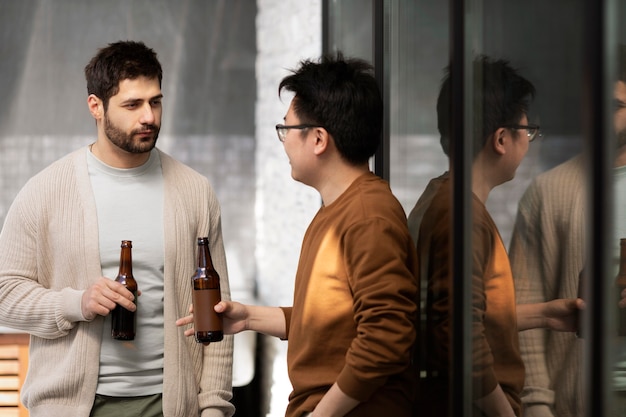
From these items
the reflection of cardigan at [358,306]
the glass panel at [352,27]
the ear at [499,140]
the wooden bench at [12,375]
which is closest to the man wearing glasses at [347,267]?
the reflection of cardigan at [358,306]

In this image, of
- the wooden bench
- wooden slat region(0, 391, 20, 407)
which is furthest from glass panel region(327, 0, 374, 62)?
wooden slat region(0, 391, 20, 407)

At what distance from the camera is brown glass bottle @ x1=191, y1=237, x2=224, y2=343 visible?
7.27ft

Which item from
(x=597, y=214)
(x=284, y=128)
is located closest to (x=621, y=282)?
(x=597, y=214)

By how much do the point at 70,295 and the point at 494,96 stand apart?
121 centimetres

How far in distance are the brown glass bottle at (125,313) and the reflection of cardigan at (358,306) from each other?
0.52m

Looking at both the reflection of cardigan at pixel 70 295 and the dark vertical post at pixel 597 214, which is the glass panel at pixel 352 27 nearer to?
the reflection of cardigan at pixel 70 295

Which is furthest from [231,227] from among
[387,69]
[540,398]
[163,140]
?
[540,398]

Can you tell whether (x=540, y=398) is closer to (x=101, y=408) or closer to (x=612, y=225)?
(x=612, y=225)

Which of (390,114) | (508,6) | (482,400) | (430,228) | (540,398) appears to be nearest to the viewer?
(540,398)

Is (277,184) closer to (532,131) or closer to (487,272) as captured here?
(487,272)

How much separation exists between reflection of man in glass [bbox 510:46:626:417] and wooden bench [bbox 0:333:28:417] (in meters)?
3.54

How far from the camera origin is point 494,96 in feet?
6.14

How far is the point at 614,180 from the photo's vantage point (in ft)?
4.38

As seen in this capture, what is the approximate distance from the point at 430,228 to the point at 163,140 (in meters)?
3.44
